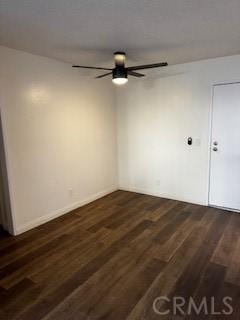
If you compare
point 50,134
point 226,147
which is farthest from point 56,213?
point 226,147

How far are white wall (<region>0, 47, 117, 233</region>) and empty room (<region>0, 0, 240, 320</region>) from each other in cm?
2

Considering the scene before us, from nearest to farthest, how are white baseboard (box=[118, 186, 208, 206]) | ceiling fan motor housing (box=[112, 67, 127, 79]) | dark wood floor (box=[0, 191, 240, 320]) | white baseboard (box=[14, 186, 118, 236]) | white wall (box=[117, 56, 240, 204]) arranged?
dark wood floor (box=[0, 191, 240, 320]) → ceiling fan motor housing (box=[112, 67, 127, 79]) → white baseboard (box=[14, 186, 118, 236]) → white wall (box=[117, 56, 240, 204]) → white baseboard (box=[118, 186, 208, 206])

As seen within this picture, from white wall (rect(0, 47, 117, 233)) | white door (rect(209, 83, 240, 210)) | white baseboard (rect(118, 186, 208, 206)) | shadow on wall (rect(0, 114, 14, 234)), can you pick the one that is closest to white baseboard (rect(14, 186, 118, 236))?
white wall (rect(0, 47, 117, 233))

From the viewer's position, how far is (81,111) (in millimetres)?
3957

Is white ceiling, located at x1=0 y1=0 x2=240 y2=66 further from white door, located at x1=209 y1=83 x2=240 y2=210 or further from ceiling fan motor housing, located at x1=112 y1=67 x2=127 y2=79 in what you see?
white door, located at x1=209 y1=83 x2=240 y2=210

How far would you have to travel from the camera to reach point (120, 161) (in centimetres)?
499

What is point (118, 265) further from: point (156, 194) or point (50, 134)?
point (156, 194)

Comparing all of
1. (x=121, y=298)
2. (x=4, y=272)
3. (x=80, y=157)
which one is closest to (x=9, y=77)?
(x=80, y=157)

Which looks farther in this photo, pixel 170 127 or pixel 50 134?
pixel 170 127

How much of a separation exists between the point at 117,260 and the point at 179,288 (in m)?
0.72

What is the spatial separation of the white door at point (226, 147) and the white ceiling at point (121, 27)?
0.64 metres

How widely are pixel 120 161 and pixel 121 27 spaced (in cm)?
300

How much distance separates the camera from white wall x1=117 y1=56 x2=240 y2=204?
12.3ft

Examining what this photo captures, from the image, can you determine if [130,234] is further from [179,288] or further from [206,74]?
[206,74]
